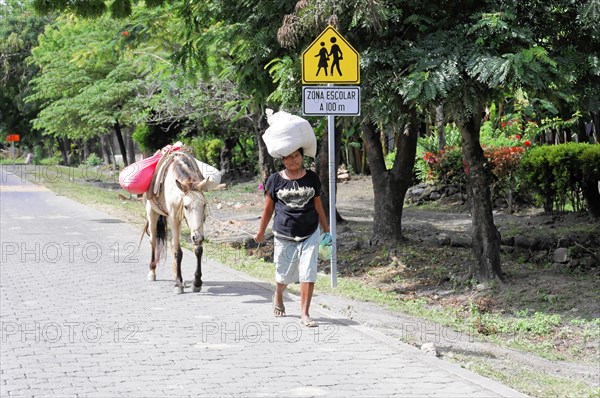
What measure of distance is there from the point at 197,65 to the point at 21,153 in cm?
9087

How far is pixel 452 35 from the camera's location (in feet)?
34.2

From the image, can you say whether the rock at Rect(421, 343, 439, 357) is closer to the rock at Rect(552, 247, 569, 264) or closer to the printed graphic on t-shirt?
the printed graphic on t-shirt

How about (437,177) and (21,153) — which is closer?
(437,177)

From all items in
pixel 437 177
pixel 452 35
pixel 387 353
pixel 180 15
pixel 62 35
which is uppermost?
pixel 62 35

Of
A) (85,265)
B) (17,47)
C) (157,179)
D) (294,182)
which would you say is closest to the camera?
(294,182)

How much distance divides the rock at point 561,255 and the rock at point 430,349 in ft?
18.1

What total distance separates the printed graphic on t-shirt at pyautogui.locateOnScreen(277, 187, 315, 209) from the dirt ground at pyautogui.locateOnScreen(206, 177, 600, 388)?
152 cm

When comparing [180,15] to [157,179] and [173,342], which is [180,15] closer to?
[157,179]

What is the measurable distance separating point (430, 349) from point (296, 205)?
6.71 ft

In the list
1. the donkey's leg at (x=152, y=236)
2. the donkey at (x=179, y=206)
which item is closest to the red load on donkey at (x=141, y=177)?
the donkey at (x=179, y=206)

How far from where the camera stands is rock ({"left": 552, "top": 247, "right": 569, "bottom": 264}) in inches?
503

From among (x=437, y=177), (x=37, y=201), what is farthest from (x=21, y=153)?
(x=437, y=177)

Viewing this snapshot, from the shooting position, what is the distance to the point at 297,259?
29.5 feet

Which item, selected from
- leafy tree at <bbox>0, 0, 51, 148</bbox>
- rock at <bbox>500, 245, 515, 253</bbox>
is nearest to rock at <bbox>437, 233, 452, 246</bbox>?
rock at <bbox>500, 245, 515, 253</bbox>
